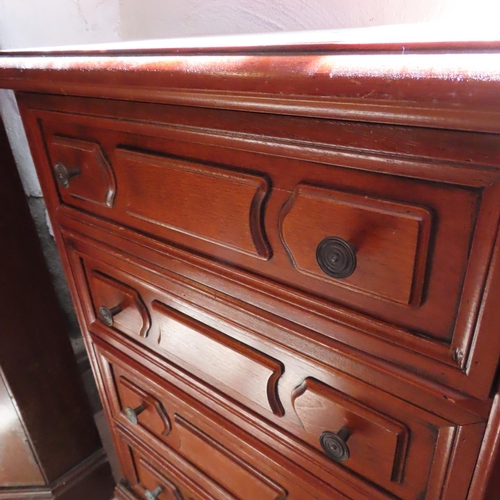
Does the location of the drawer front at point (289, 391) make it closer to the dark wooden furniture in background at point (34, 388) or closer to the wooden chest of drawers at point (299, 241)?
the wooden chest of drawers at point (299, 241)

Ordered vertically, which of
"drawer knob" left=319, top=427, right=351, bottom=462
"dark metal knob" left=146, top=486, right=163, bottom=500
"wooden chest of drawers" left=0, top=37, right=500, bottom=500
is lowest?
"dark metal knob" left=146, top=486, right=163, bottom=500

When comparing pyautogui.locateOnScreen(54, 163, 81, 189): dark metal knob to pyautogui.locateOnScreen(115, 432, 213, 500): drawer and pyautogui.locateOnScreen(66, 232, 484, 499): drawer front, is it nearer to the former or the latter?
pyautogui.locateOnScreen(66, 232, 484, 499): drawer front

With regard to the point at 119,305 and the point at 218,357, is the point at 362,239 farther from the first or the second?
the point at 119,305

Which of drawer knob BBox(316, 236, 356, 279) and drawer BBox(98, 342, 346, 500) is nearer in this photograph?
drawer knob BBox(316, 236, 356, 279)

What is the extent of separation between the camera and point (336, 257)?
0.36 meters

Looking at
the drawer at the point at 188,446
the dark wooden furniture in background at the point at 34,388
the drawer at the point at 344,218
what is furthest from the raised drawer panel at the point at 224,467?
the dark wooden furniture in background at the point at 34,388

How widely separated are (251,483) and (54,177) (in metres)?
0.52

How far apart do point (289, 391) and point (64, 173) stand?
0.41 metres

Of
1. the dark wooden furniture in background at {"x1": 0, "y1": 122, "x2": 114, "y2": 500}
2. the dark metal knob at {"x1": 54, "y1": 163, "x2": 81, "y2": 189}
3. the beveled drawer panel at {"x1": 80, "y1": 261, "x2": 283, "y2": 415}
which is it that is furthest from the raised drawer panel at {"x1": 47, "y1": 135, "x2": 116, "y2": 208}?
the dark wooden furniture in background at {"x1": 0, "y1": 122, "x2": 114, "y2": 500}

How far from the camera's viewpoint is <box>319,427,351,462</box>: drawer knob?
0.43 metres

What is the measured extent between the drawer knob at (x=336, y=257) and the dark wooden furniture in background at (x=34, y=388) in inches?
26.2

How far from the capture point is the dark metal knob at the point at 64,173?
572mm

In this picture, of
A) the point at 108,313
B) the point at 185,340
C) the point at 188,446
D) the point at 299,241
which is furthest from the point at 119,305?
the point at 299,241

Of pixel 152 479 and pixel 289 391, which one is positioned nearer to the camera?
pixel 289 391
